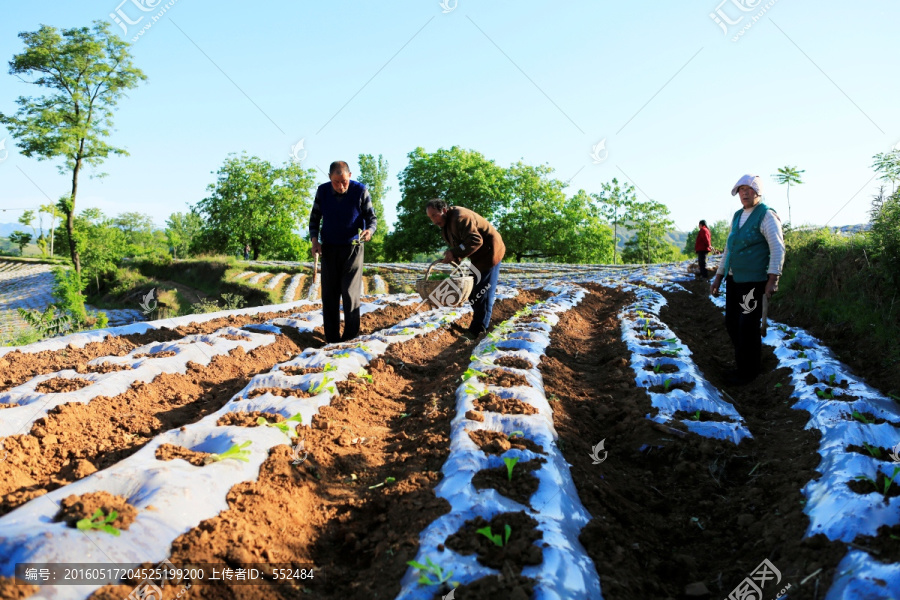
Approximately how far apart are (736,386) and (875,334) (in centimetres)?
159

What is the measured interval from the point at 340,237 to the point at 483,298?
1832mm

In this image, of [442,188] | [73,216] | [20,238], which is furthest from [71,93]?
[20,238]

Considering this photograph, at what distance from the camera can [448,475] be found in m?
2.65

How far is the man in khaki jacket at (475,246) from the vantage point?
223 inches

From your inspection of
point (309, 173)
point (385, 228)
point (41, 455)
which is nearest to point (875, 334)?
point (41, 455)

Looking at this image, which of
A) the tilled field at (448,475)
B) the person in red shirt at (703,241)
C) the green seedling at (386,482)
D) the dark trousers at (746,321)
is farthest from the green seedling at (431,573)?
the person in red shirt at (703,241)

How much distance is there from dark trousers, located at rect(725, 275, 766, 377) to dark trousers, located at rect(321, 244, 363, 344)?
12.0ft

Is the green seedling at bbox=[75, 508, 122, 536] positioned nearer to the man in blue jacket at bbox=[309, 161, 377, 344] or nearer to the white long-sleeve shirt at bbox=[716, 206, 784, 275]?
the man in blue jacket at bbox=[309, 161, 377, 344]

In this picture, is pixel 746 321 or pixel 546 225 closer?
pixel 746 321

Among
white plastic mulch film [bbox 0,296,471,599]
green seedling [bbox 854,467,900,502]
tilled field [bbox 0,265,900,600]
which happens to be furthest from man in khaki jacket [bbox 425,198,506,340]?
green seedling [bbox 854,467,900,502]

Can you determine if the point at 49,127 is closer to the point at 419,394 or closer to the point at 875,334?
the point at 419,394

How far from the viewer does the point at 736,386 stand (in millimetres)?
4852

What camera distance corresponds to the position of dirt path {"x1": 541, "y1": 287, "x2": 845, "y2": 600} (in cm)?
219

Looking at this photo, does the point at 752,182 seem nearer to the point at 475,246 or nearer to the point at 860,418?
the point at 860,418
